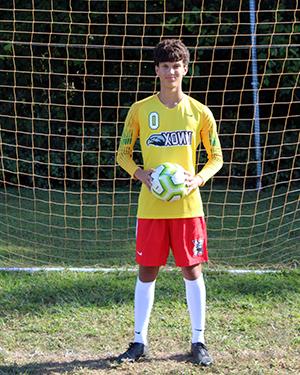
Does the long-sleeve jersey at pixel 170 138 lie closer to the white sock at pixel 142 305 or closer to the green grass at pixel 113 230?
the white sock at pixel 142 305

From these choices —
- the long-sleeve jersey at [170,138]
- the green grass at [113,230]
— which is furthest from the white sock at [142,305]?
the green grass at [113,230]

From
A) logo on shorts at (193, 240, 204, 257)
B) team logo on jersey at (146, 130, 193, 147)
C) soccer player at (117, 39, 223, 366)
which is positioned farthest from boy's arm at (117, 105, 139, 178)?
logo on shorts at (193, 240, 204, 257)

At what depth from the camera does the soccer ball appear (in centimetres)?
361

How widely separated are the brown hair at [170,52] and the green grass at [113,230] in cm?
249

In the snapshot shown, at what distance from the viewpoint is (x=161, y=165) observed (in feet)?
12.1

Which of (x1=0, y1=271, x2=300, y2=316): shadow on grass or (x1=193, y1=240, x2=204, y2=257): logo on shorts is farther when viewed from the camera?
(x1=0, y1=271, x2=300, y2=316): shadow on grass

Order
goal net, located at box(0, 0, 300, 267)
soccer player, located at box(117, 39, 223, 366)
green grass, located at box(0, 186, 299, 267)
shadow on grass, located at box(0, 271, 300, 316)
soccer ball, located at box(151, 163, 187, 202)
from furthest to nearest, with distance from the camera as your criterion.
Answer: goal net, located at box(0, 0, 300, 267) → green grass, located at box(0, 186, 299, 267) → shadow on grass, located at box(0, 271, 300, 316) → soccer player, located at box(117, 39, 223, 366) → soccer ball, located at box(151, 163, 187, 202)

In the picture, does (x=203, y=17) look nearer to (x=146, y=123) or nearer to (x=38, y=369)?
(x=146, y=123)

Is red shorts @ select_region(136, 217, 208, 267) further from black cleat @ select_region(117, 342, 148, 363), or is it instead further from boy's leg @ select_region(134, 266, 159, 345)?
black cleat @ select_region(117, 342, 148, 363)

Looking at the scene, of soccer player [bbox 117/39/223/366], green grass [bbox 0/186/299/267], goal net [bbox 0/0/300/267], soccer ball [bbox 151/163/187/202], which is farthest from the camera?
goal net [bbox 0/0/300/267]

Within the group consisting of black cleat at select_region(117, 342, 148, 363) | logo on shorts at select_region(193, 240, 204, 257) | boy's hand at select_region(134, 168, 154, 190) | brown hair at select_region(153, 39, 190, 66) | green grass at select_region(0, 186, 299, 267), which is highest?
brown hair at select_region(153, 39, 190, 66)

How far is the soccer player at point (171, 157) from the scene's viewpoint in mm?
3734

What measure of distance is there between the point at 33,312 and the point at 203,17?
5.39 metres

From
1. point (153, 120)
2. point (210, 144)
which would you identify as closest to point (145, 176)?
point (153, 120)
